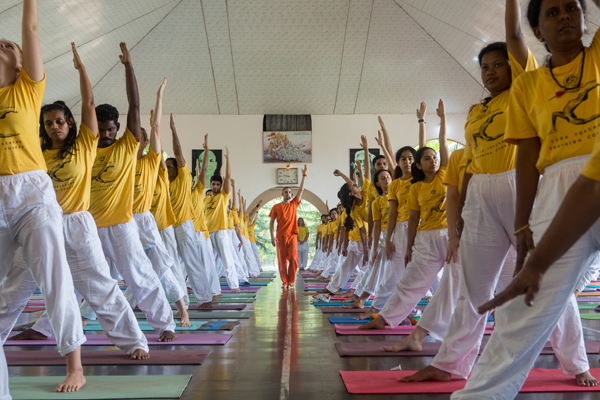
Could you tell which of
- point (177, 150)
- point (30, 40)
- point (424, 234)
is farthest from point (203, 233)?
point (30, 40)

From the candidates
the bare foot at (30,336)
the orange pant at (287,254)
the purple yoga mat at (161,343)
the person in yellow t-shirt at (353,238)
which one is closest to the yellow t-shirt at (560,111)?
the purple yoga mat at (161,343)

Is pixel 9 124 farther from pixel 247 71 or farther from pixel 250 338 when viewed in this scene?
pixel 247 71

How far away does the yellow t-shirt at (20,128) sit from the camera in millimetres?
1924

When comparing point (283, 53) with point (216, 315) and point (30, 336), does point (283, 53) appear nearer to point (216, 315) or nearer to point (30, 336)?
point (216, 315)

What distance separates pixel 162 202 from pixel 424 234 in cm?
248

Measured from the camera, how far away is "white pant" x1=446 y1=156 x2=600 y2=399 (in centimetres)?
123

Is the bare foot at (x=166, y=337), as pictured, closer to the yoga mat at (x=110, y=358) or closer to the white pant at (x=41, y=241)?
the yoga mat at (x=110, y=358)

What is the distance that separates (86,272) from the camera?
246 cm

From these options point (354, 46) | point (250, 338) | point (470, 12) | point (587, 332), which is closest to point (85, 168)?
point (250, 338)

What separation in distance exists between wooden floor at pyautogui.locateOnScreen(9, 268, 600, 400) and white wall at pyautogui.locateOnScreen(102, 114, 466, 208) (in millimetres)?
11521

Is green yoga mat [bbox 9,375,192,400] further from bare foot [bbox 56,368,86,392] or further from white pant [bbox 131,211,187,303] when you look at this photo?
white pant [bbox 131,211,187,303]

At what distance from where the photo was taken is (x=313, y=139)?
50.3 ft

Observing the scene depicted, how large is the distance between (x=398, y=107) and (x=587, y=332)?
12198 millimetres

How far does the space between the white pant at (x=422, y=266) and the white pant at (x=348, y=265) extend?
109 inches
